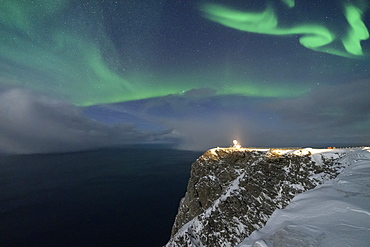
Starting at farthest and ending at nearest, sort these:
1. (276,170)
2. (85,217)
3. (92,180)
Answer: (92,180)
(85,217)
(276,170)

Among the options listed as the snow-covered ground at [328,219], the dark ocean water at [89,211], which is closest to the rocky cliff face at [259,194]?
the snow-covered ground at [328,219]

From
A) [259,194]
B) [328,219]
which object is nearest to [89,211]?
[259,194]

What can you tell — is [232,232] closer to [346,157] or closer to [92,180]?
[346,157]

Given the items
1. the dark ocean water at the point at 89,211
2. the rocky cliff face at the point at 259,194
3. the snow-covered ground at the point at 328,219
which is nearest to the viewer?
the snow-covered ground at the point at 328,219

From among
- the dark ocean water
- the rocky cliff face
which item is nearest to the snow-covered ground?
the rocky cliff face

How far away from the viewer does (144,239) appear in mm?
61281

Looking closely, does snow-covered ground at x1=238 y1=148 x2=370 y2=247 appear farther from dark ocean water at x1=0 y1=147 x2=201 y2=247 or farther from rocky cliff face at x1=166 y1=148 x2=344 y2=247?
dark ocean water at x1=0 y1=147 x2=201 y2=247

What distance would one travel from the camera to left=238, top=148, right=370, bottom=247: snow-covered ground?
5.97m

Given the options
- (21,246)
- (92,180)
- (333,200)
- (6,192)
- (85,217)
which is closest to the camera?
(333,200)

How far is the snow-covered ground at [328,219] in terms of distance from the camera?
235 inches

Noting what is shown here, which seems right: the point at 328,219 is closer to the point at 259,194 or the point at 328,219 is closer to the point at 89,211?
the point at 259,194

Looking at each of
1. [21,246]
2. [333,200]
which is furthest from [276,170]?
[21,246]

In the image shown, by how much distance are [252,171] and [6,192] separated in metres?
180

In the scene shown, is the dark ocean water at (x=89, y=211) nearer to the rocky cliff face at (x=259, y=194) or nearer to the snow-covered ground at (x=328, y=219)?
the rocky cliff face at (x=259, y=194)
